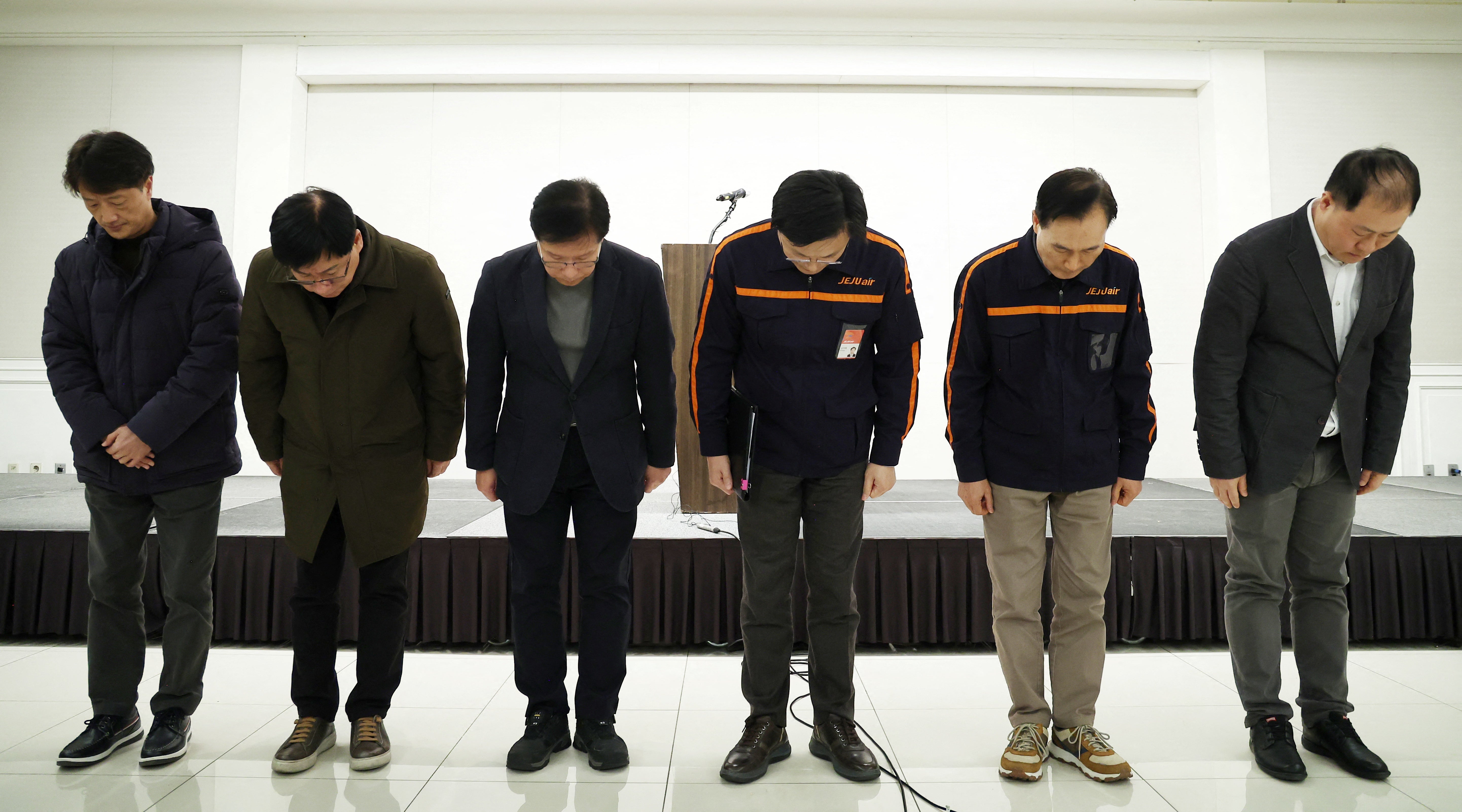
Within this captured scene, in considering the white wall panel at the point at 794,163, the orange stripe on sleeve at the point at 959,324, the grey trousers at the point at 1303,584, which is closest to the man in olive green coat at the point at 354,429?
the orange stripe on sleeve at the point at 959,324

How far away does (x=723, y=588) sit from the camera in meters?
2.79

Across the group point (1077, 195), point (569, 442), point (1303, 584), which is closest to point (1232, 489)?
point (1303, 584)

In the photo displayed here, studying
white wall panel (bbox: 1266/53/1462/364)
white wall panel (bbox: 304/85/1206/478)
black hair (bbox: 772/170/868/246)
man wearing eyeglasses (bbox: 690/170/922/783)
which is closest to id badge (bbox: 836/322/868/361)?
man wearing eyeglasses (bbox: 690/170/922/783)

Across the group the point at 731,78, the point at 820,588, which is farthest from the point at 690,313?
the point at 731,78

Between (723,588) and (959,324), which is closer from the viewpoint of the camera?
(959,324)

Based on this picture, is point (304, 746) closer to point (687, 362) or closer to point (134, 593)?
point (134, 593)

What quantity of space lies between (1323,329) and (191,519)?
2.61 meters

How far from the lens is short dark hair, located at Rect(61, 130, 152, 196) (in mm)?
1700

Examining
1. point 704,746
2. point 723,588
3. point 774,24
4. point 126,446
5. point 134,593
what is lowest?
point 704,746

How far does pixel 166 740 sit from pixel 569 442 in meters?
1.14

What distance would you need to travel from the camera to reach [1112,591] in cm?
281

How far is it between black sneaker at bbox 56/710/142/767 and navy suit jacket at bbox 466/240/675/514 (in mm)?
1044

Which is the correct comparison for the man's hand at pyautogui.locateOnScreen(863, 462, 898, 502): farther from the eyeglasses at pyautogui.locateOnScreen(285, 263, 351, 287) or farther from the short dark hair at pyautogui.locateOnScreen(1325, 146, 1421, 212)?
the eyeglasses at pyautogui.locateOnScreen(285, 263, 351, 287)

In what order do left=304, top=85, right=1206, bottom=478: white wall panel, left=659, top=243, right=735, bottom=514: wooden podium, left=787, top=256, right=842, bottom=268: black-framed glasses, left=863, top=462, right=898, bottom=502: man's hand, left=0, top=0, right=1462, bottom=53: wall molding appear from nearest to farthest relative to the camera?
left=787, top=256, right=842, bottom=268: black-framed glasses → left=863, top=462, right=898, bottom=502: man's hand → left=659, top=243, right=735, bottom=514: wooden podium → left=0, top=0, right=1462, bottom=53: wall molding → left=304, top=85, right=1206, bottom=478: white wall panel
